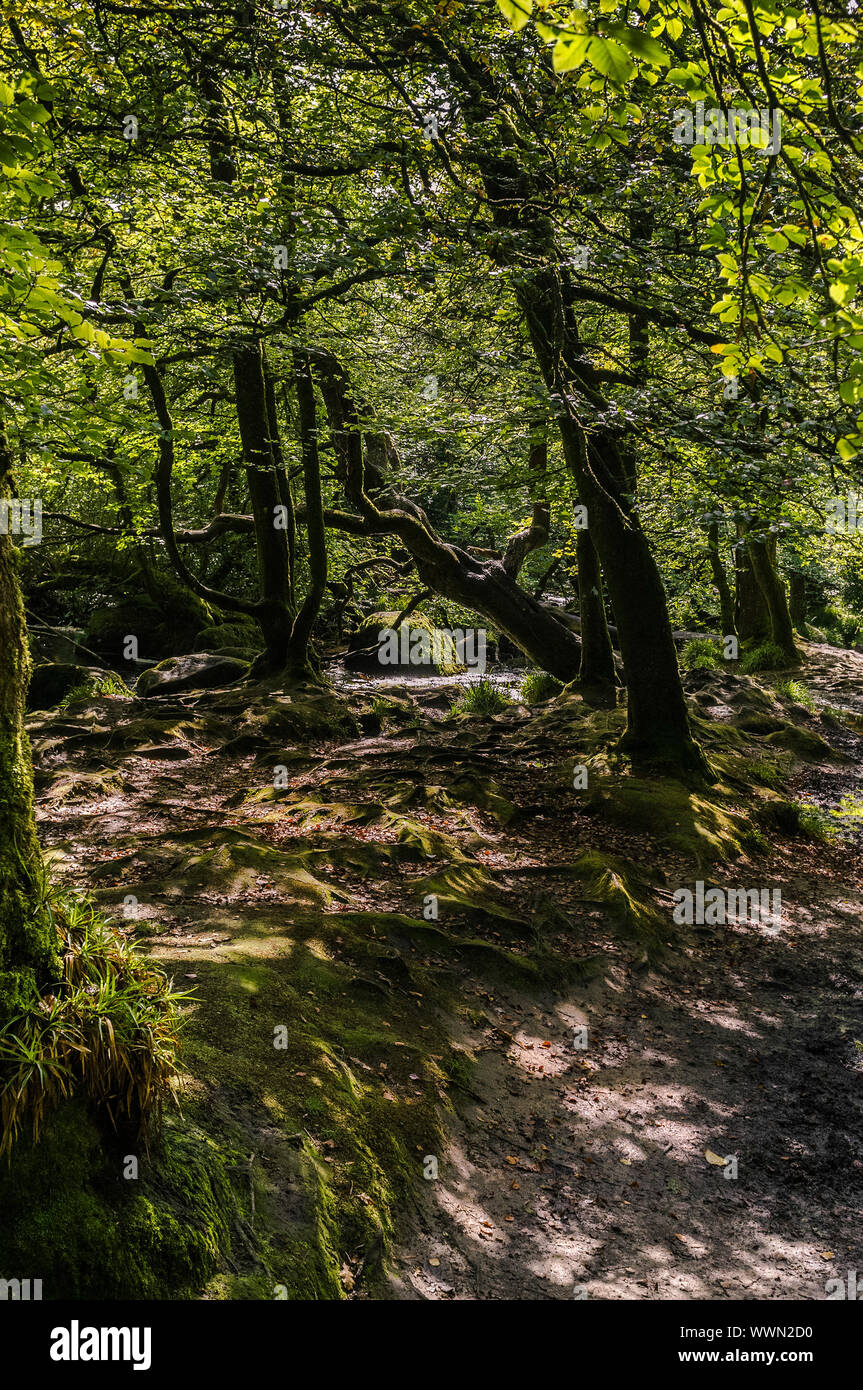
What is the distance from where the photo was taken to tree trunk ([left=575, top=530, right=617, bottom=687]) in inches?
516

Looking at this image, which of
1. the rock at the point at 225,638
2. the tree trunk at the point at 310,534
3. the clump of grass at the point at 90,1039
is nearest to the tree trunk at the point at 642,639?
the tree trunk at the point at 310,534

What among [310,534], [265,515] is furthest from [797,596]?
[265,515]

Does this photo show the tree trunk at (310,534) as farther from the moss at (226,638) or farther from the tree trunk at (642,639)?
the tree trunk at (642,639)

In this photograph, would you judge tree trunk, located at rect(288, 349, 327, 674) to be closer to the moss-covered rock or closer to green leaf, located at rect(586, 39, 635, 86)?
the moss-covered rock

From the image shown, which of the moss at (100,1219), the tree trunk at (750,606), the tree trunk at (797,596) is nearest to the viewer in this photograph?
the moss at (100,1219)

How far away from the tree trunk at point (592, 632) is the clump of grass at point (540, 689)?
186 centimetres

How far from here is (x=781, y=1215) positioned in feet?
14.8

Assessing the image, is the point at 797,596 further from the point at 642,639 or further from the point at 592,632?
the point at 642,639

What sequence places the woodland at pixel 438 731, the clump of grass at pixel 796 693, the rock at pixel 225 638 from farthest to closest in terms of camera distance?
the rock at pixel 225 638 < the clump of grass at pixel 796 693 < the woodland at pixel 438 731

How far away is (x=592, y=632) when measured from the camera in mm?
13203

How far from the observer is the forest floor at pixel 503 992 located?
400cm

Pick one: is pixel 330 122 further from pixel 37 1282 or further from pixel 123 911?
pixel 37 1282
